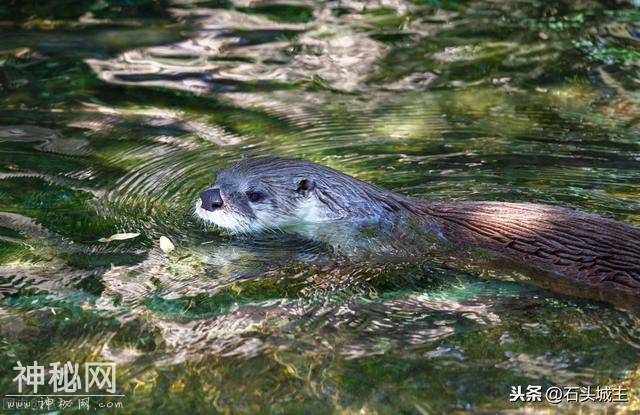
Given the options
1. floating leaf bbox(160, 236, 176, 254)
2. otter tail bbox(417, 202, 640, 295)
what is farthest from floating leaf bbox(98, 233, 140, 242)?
otter tail bbox(417, 202, 640, 295)

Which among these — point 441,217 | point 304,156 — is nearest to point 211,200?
point 441,217

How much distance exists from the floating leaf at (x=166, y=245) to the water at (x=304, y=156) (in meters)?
0.05

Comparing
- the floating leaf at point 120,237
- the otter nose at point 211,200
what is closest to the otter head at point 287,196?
the otter nose at point 211,200

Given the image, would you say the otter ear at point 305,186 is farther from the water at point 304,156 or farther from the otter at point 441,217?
the water at point 304,156

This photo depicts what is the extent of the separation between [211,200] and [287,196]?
43cm

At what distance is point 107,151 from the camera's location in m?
6.13

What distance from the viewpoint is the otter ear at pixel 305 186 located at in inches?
194

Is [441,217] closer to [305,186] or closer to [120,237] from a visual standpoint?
[305,186]

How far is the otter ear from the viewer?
194 inches

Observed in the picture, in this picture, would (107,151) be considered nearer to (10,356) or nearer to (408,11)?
(10,356)

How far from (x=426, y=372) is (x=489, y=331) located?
459 millimetres

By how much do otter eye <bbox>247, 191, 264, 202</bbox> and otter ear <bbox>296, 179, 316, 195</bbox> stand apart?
21 cm

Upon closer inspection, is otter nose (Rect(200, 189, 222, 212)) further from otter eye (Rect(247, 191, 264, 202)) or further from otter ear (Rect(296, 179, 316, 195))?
otter ear (Rect(296, 179, 316, 195))

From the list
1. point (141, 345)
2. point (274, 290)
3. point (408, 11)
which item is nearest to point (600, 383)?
point (274, 290)
